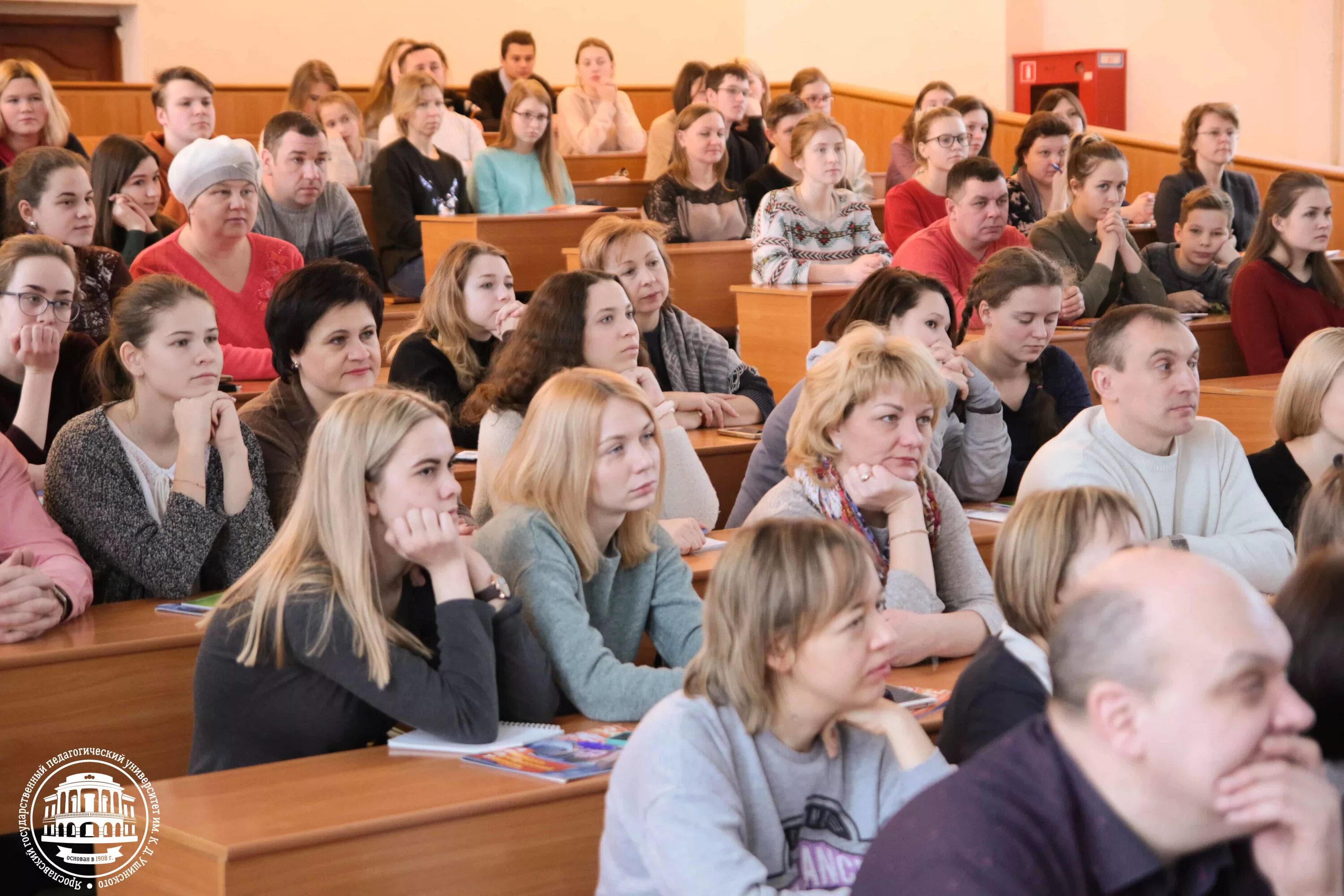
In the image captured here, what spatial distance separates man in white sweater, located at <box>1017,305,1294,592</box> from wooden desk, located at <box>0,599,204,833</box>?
1652mm

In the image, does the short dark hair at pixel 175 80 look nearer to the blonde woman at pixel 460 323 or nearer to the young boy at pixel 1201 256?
the blonde woman at pixel 460 323

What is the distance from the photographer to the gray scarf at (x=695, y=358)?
14.3 ft

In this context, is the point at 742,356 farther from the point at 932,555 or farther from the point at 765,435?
the point at 932,555

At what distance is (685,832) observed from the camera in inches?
61.1

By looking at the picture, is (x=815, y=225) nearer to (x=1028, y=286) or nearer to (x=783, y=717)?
(x=1028, y=286)

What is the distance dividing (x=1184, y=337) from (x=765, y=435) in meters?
0.90

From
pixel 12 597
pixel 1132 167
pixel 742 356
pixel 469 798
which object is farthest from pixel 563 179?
pixel 469 798

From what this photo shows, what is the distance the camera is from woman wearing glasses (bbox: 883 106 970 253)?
620 cm

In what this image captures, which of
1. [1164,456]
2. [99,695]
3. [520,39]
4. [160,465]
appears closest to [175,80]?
[520,39]


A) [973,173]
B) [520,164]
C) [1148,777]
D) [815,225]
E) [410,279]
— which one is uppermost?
[520,164]

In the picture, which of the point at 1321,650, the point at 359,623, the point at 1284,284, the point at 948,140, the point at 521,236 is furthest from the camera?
the point at 948,140

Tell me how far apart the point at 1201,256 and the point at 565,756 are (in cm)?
480

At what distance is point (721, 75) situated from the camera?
763 centimetres

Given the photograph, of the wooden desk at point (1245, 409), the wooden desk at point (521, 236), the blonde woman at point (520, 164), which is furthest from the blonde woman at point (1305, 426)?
the blonde woman at point (520, 164)
